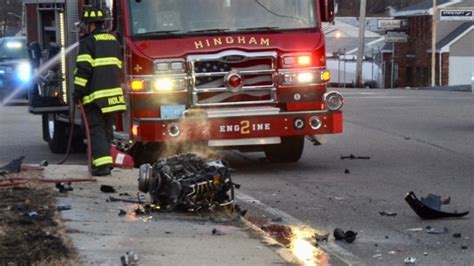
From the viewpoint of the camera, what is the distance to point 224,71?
12.2m

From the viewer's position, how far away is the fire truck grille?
480 inches

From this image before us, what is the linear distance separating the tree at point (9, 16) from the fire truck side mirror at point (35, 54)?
4777 cm

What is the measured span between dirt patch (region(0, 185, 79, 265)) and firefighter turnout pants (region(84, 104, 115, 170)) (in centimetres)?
98

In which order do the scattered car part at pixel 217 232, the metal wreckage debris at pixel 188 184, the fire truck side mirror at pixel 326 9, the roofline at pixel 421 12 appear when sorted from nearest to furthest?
the scattered car part at pixel 217 232, the metal wreckage debris at pixel 188 184, the fire truck side mirror at pixel 326 9, the roofline at pixel 421 12

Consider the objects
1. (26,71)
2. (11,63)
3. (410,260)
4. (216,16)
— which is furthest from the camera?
(11,63)

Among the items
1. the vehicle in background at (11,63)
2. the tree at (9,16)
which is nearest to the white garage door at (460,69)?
the tree at (9,16)

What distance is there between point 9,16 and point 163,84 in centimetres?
6459

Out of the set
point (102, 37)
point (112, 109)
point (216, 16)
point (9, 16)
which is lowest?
point (112, 109)

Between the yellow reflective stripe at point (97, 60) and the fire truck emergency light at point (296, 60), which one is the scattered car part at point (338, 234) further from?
the fire truck emergency light at point (296, 60)

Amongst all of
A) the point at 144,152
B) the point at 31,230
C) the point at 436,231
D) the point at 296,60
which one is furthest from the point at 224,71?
the point at 31,230

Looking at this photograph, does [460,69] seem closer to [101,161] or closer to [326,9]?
[326,9]

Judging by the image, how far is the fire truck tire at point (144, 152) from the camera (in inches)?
513

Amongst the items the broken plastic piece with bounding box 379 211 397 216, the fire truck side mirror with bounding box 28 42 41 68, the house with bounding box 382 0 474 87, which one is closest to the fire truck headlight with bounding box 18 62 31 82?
the fire truck side mirror with bounding box 28 42 41 68

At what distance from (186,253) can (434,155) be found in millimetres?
8795
